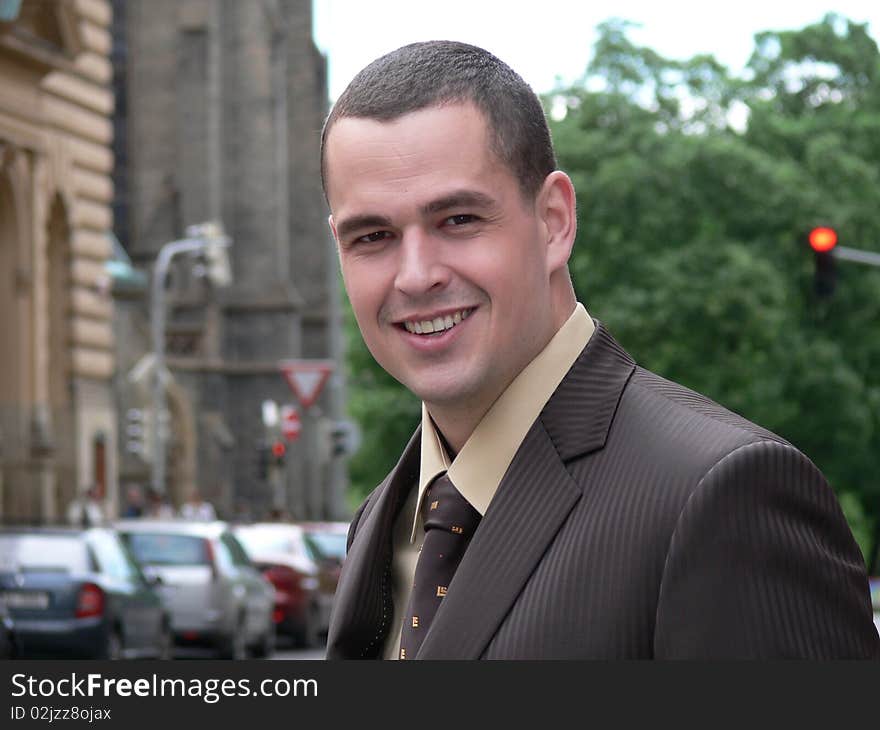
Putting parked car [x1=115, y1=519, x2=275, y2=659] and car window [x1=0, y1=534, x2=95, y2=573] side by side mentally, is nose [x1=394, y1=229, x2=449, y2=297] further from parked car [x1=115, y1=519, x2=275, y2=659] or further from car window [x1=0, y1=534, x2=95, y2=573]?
parked car [x1=115, y1=519, x2=275, y2=659]

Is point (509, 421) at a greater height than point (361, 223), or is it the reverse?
point (361, 223)

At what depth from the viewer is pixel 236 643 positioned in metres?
22.5

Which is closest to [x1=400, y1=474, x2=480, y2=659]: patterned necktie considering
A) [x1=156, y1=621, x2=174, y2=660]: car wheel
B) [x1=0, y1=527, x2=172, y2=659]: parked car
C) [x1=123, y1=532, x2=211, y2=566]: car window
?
[x1=0, y1=527, x2=172, y2=659]: parked car

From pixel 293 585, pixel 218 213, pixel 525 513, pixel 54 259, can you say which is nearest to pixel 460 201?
pixel 525 513

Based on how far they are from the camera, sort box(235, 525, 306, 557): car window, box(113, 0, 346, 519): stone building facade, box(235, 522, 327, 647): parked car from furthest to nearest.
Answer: box(113, 0, 346, 519): stone building facade, box(235, 525, 306, 557): car window, box(235, 522, 327, 647): parked car

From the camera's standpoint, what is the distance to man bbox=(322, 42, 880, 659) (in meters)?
2.29

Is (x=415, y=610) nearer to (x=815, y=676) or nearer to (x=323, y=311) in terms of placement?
(x=815, y=676)

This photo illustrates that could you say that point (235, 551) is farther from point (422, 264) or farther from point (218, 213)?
point (218, 213)

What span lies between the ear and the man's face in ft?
0.08

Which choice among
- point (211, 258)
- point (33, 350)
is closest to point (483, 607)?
point (33, 350)

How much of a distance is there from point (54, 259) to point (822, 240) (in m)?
12.5

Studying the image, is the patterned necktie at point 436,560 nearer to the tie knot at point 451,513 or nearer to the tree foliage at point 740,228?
the tie knot at point 451,513

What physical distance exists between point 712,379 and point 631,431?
4185 cm

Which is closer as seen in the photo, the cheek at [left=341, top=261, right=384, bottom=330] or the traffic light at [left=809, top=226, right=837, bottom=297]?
the cheek at [left=341, top=261, right=384, bottom=330]
